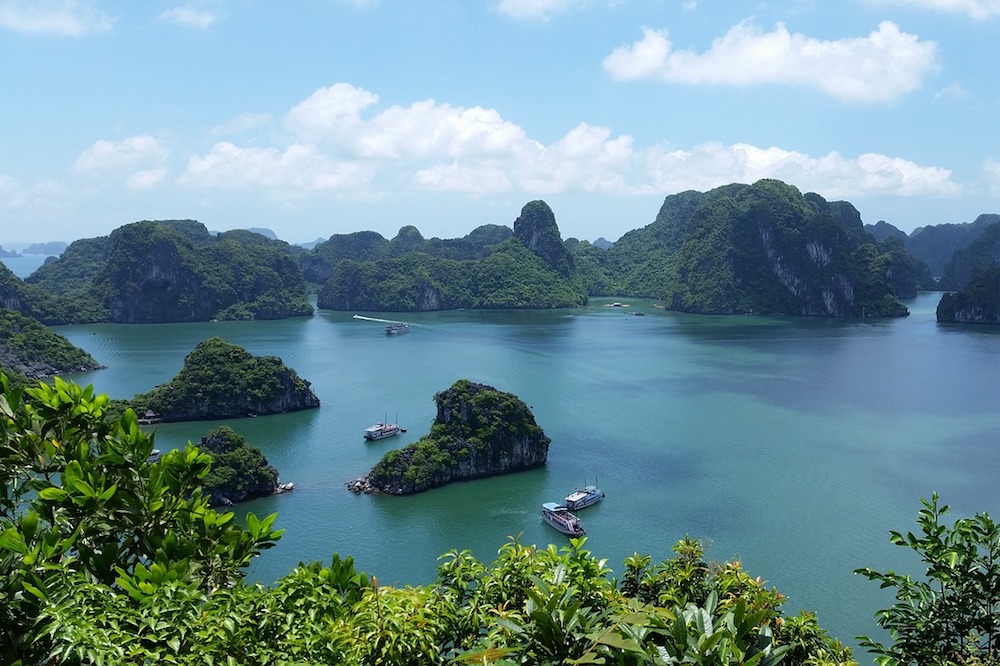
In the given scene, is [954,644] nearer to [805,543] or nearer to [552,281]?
[805,543]

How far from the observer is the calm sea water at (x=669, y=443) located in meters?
21.0

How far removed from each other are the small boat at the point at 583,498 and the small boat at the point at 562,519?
1.42 feet

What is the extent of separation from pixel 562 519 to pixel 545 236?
9178 cm

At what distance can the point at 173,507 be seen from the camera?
564 centimetres

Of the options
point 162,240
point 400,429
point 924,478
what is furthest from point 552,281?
point 924,478

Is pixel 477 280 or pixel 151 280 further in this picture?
pixel 477 280

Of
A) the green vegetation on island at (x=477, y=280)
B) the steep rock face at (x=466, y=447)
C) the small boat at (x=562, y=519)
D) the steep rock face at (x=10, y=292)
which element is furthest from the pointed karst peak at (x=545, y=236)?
the small boat at (x=562, y=519)

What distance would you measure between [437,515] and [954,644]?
19643 millimetres

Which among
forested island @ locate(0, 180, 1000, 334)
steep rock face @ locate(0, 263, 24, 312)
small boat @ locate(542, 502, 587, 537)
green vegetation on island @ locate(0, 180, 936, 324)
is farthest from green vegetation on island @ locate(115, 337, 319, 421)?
green vegetation on island @ locate(0, 180, 936, 324)

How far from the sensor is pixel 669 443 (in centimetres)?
3203

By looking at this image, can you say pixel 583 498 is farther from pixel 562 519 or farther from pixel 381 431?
pixel 381 431

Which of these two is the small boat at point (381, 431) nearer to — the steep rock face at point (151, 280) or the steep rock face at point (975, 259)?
the steep rock face at point (151, 280)

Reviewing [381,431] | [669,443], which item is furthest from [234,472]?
[669,443]

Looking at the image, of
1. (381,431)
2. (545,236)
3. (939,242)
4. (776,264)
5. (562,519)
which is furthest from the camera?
(939,242)
